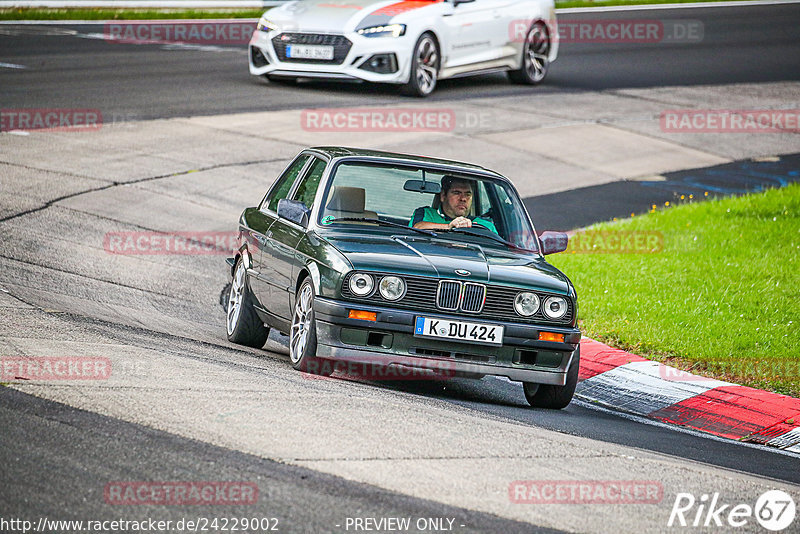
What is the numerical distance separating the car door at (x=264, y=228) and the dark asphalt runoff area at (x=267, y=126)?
1.20 m

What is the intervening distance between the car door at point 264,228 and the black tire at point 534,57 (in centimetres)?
1265

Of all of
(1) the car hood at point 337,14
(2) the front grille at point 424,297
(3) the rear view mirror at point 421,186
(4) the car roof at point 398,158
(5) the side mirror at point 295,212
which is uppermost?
(1) the car hood at point 337,14

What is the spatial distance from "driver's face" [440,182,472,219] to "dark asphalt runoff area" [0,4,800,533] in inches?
49.2

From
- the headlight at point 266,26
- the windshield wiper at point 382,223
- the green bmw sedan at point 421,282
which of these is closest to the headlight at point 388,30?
the headlight at point 266,26

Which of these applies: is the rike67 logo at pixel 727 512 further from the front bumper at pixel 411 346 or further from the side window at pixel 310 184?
the side window at pixel 310 184

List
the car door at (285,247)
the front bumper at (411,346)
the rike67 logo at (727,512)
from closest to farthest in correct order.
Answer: the rike67 logo at (727,512), the front bumper at (411,346), the car door at (285,247)

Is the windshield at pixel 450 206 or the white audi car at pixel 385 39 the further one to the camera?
the white audi car at pixel 385 39

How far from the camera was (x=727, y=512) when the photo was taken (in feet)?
17.7

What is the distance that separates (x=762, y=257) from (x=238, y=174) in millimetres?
6464

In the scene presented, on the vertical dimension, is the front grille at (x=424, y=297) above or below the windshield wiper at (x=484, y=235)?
below

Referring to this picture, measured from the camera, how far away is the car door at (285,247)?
8.27 metres

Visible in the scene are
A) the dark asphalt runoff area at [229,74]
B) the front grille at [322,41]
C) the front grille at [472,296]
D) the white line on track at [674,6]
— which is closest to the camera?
the front grille at [472,296]

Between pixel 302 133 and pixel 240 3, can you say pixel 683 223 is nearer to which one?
pixel 302 133

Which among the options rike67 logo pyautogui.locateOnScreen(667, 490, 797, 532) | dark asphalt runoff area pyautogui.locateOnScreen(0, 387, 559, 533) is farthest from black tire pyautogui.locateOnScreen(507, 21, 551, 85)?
dark asphalt runoff area pyautogui.locateOnScreen(0, 387, 559, 533)
